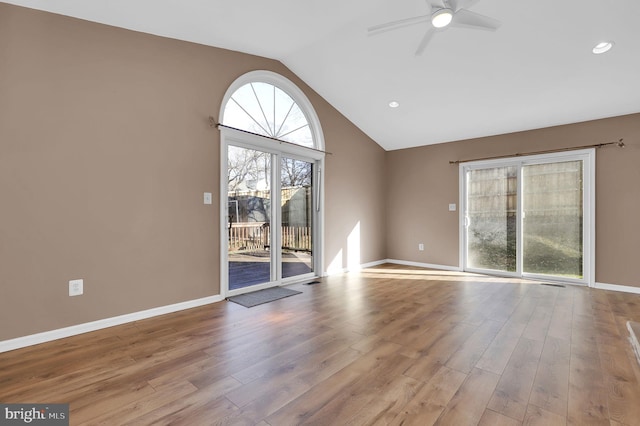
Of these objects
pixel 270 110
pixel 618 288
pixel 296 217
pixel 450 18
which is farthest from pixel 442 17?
pixel 618 288

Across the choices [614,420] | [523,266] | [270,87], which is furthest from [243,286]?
[523,266]

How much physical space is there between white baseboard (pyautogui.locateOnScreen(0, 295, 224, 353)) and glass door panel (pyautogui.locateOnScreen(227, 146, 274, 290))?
0.59 meters

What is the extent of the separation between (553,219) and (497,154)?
1307 mm

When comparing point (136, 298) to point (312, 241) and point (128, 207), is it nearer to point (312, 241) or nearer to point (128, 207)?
point (128, 207)

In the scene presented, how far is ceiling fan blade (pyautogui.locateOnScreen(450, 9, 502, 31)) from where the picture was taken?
2.42 metres

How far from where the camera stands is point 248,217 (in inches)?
154

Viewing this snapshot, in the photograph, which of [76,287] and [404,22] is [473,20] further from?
[76,287]

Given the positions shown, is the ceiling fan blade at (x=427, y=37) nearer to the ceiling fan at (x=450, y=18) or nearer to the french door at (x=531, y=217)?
the ceiling fan at (x=450, y=18)

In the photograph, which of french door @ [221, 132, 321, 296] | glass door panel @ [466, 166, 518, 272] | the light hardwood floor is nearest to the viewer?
the light hardwood floor

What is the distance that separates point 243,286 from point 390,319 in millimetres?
1925

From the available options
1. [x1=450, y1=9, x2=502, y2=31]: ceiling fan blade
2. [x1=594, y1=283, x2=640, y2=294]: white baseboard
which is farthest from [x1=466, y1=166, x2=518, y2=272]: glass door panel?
[x1=450, y1=9, x2=502, y2=31]: ceiling fan blade

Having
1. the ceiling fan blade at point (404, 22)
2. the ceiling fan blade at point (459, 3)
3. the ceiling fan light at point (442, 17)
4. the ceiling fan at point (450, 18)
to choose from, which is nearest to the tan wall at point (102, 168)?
the ceiling fan blade at point (404, 22)

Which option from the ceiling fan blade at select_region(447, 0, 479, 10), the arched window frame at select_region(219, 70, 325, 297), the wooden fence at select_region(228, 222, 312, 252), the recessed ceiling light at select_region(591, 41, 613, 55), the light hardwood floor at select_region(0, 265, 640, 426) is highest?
the recessed ceiling light at select_region(591, 41, 613, 55)

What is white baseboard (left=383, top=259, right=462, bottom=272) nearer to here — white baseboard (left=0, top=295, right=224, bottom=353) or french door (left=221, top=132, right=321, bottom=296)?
french door (left=221, top=132, right=321, bottom=296)
